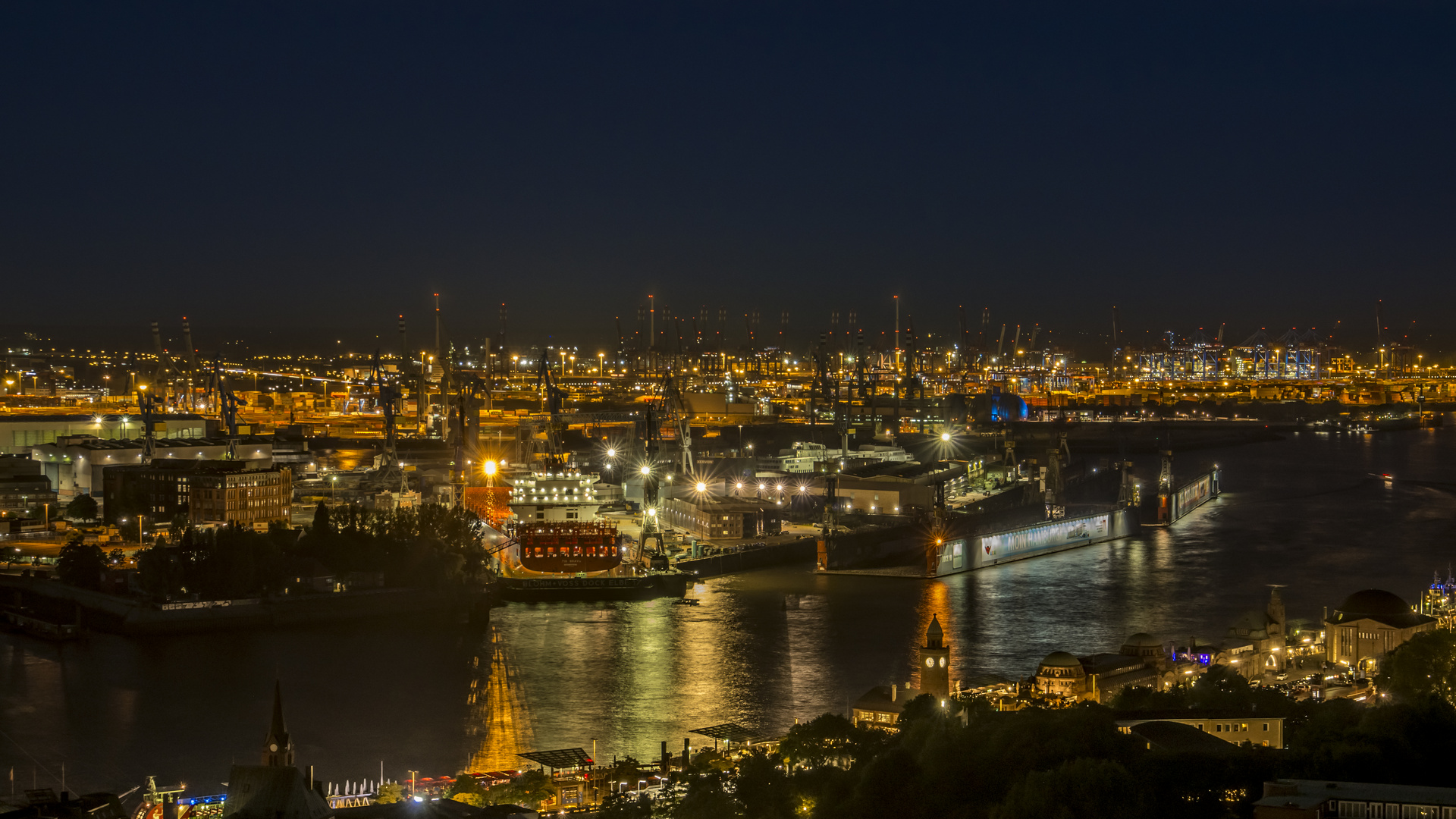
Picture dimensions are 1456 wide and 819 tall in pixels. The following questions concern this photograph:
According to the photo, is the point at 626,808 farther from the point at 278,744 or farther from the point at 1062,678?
the point at 1062,678

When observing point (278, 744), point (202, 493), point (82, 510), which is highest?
point (202, 493)

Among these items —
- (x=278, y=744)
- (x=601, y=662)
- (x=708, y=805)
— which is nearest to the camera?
(x=708, y=805)

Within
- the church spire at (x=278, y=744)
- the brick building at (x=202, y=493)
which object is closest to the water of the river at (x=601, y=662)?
the church spire at (x=278, y=744)

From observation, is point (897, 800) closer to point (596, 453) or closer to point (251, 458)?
point (251, 458)

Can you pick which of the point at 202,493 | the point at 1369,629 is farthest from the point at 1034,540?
the point at 202,493

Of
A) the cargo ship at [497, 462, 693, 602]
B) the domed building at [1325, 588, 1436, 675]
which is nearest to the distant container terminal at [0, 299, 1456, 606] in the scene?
the cargo ship at [497, 462, 693, 602]

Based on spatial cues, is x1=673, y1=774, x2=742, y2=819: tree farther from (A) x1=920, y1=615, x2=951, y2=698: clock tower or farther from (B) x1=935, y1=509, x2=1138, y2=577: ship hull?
(B) x1=935, y1=509, x2=1138, y2=577: ship hull

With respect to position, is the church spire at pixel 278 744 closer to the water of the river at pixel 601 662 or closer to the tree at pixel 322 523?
the water of the river at pixel 601 662

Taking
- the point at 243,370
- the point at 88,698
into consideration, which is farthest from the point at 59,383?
the point at 88,698
